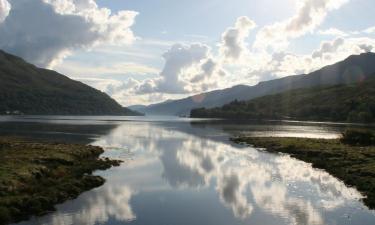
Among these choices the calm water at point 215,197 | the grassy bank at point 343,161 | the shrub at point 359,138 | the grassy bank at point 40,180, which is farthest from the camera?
the shrub at point 359,138

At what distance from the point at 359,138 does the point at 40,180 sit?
90.4 m

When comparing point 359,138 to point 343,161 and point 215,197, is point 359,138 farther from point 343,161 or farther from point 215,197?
point 215,197

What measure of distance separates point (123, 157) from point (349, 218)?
194 feet

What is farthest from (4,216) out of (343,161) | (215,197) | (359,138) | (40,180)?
(359,138)

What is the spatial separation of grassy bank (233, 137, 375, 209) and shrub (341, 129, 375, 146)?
1136cm

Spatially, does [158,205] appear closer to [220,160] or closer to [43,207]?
[43,207]

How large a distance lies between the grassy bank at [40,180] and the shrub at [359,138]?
69806 mm

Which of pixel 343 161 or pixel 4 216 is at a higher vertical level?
pixel 343 161

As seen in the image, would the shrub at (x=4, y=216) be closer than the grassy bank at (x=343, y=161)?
Yes

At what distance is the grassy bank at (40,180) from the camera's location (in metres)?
42.4

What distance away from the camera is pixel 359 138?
11506cm

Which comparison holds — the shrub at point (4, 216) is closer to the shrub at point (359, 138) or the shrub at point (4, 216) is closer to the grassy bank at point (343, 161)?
the grassy bank at point (343, 161)

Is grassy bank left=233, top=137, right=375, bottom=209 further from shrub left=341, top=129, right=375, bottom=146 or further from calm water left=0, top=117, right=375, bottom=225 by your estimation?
shrub left=341, top=129, right=375, bottom=146

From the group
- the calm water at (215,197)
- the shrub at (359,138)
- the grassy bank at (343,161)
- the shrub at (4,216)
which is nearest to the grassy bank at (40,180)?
the shrub at (4,216)
